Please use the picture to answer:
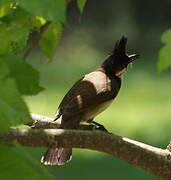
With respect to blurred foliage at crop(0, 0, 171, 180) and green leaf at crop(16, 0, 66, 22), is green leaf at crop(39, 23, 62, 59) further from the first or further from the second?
green leaf at crop(16, 0, 66, 22)

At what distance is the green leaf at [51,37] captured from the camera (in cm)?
166

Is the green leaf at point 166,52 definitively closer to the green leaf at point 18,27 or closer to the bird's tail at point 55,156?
the green leaf at point 18,27

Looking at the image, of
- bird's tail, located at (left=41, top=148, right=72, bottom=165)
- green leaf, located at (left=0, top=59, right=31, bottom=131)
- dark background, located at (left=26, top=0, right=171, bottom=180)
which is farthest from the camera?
dark background, located at (left=26, top=0, right=171, bottom=180)

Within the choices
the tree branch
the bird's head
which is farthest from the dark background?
the tree branch

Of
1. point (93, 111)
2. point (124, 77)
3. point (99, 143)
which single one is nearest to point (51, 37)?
point (99, 143)

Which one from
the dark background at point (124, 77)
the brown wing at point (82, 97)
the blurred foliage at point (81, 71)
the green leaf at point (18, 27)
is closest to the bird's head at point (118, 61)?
the brown wing at point (82, 97)

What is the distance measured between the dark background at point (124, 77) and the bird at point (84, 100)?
3914 millimetres

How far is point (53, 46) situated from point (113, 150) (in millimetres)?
274

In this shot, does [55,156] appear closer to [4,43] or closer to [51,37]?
[51,37]

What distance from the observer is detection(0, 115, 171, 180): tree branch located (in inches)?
59.2

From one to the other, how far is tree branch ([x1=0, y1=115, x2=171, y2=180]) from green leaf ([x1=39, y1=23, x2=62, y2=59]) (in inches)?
7.6

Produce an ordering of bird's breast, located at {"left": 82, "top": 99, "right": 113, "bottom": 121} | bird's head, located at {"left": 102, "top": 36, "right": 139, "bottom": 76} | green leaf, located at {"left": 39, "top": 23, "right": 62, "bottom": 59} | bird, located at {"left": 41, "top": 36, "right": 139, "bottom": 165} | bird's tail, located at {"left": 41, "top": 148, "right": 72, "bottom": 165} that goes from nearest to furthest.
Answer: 1. green leaf, located at {"left": 39, "top": 23, "right": 62, "bottom": 59}
2. bird, located at {"left": 41, "top": 36, "right": 139, "bottom": 165}
3. bird's tail, located at {"left": 41, "top": 148, "right": 72, "bottom": 165}
4. bird's breast, located at {"left": 82, "top": 99, "right": 113, "bottom": 121}
5. bird's head, located at {"left": 102, "top": 36, "right": 139, "bottom": 76}

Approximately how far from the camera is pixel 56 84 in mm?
10945

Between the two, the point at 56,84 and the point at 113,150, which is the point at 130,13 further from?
the point at 113,150
